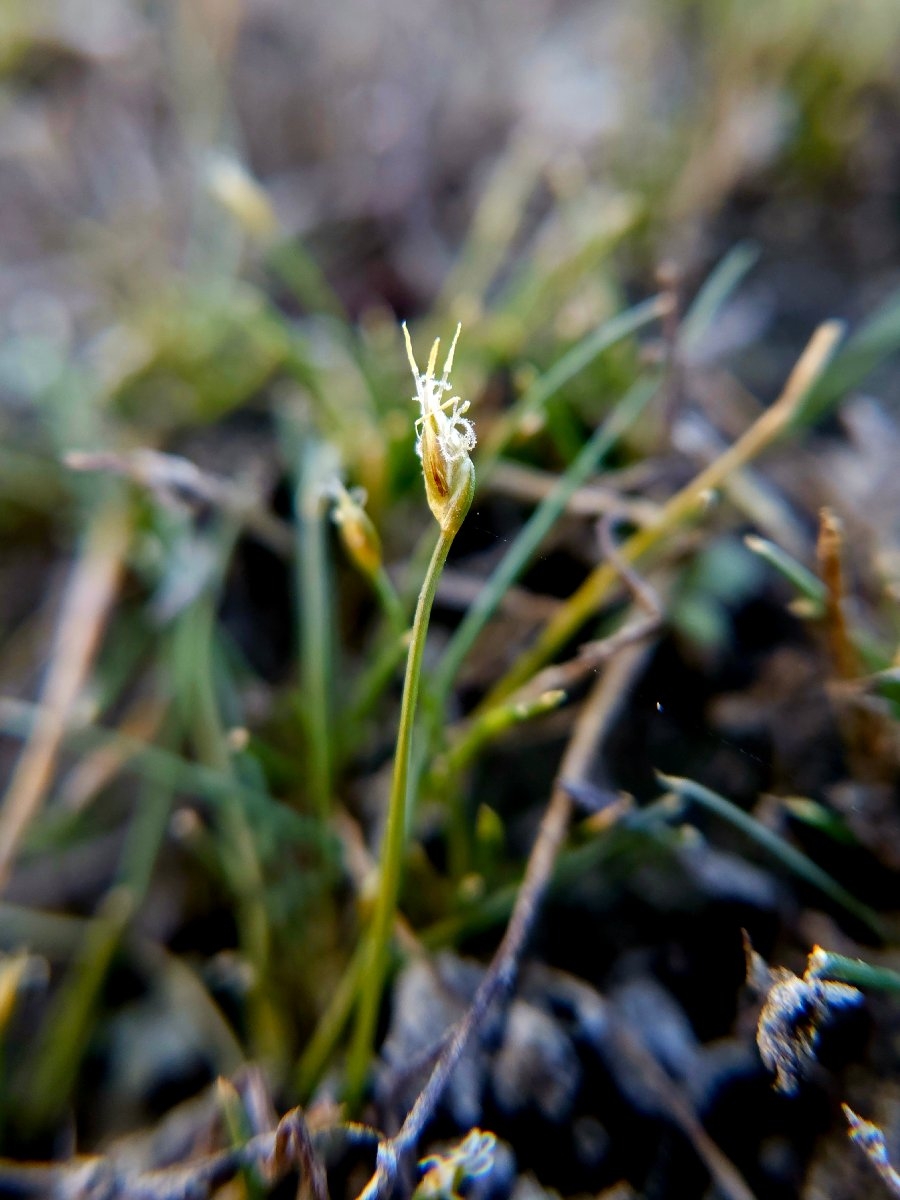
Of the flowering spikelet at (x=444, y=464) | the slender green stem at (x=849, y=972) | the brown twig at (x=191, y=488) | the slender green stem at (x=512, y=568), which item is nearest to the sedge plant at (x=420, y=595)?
the flowering spikelet at (x=444, y=464)

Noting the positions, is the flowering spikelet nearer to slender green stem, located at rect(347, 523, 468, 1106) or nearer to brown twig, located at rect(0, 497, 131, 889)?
slender green stem, located at rect(347, 523, 468, 1106)

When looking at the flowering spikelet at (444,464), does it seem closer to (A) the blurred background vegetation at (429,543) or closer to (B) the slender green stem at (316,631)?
(A) the blurred background vegetation at (429,543)

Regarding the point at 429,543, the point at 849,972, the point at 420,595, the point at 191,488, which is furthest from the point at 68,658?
the point at 849,972

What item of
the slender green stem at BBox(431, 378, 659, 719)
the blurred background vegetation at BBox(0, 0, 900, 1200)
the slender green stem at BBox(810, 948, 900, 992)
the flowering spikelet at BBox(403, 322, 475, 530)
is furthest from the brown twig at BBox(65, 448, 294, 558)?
the slender green stem at BBox(810, 948, 900, 992)

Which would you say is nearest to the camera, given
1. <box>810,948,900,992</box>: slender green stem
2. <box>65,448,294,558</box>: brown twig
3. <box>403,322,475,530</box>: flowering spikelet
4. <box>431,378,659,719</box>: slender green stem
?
<box>403,322,475,530</box>: flowering spikelet

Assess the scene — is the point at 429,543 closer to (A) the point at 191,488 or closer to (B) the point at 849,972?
(A) the point at 191,488

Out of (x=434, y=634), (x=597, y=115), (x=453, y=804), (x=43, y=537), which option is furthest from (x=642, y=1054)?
Result: (x=597, y=115)
